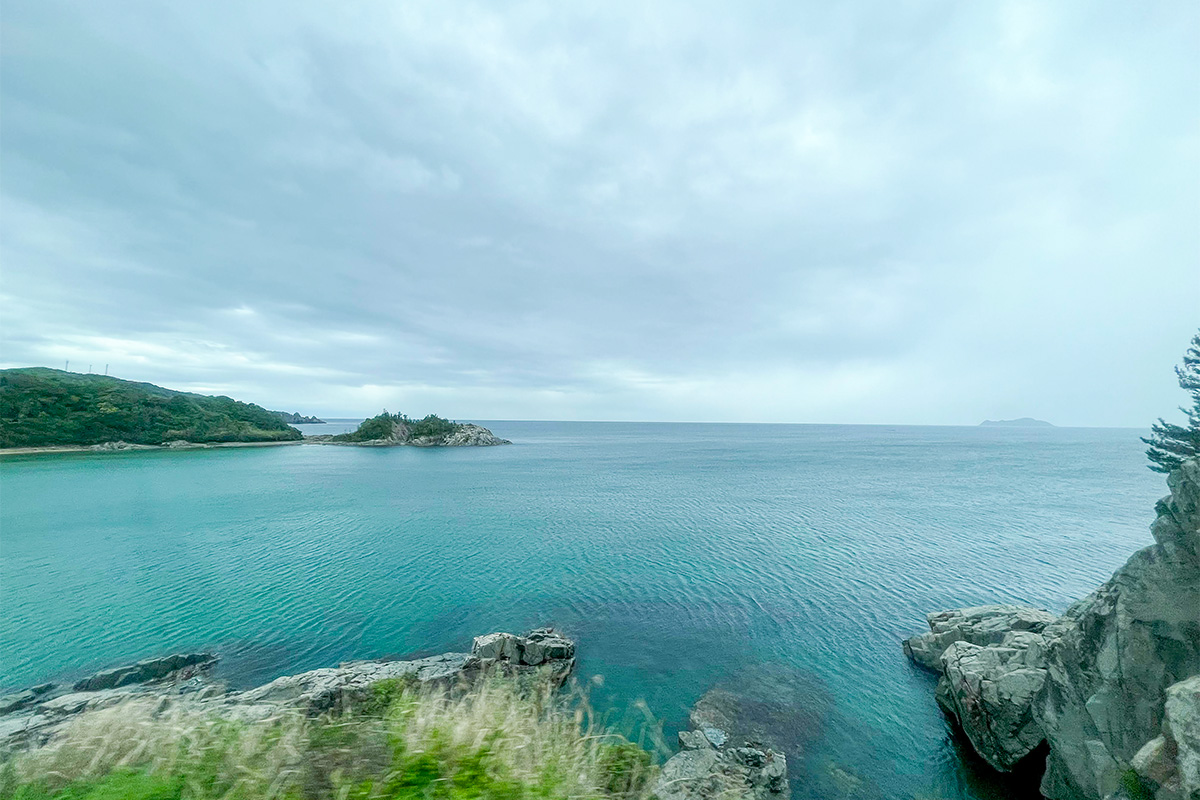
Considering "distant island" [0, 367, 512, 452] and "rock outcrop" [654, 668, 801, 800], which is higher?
"distant island" [0, 367, 512, 452]

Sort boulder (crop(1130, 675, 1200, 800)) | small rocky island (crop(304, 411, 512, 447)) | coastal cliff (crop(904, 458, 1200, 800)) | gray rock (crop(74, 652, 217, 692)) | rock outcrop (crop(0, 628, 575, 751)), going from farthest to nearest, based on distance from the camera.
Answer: small rocky island (crop(304, 411, 512, 447)) < gray rock (crop(74, 652, 217, 692)) < rock outcrop (crop(0, 628, 575, 751)) < coastal cliff (crop(904, 458, 1200, 800)) < boulder (crop(1130, 675, 1200, 800))

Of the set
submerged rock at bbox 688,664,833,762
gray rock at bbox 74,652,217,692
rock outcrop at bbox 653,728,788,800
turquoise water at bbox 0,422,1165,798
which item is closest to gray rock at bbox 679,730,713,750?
rock outcrop at bbox 653,728,788,800

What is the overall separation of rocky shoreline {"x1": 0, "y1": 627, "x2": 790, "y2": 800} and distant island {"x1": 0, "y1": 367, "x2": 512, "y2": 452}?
491ft

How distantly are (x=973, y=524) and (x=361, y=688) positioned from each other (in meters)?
63.5

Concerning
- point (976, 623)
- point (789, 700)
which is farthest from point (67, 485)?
point (976, 623)

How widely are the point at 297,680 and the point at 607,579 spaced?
2071cm

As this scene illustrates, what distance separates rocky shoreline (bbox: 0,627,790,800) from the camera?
14.8 meters

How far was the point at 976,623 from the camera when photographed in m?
23.8

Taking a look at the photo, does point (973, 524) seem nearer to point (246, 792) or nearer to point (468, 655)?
point (468, 655)

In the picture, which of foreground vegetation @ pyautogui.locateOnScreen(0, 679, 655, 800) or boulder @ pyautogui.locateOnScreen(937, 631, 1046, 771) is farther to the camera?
boulder @ pyautogui.locateOnScreen(937, 631, 1046, 771)

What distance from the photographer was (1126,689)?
12.8 metres

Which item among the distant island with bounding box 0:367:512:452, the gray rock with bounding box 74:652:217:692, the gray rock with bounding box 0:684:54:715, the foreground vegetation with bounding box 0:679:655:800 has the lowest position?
the gray rock with bounding box 74:652:217:692

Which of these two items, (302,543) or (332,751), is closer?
(332,751)

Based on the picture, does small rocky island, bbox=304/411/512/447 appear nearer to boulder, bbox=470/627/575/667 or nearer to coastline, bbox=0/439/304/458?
coastline, bbox=0/439/304/458
